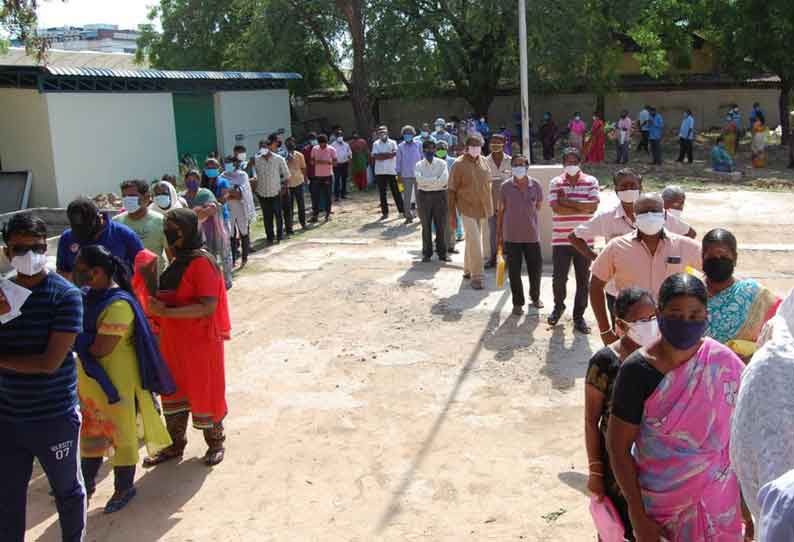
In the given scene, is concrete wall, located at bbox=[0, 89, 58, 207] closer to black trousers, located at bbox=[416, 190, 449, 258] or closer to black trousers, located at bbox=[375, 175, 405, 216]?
black trousers, located at bbox=[375, 175, 405, 216]

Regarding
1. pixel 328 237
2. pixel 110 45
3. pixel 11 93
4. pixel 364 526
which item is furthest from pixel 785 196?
pixel 110 45

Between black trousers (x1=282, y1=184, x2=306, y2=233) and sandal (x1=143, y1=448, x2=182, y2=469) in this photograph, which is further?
black trousers (x1=282, y1=184, x2=306, y2=233)

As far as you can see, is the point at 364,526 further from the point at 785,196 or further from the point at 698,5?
the point at 698,5

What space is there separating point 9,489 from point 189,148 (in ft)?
60.0

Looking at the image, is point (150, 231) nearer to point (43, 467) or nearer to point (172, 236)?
point (172, 236)

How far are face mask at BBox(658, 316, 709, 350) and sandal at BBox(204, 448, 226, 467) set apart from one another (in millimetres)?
3411

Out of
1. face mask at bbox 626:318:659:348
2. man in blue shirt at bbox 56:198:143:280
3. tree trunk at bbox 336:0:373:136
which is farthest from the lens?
tree trunk at bbox 336:0:373:136

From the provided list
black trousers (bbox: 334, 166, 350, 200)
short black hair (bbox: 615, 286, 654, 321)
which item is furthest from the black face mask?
black trousers (bbox: 334, 166, 350, 200)

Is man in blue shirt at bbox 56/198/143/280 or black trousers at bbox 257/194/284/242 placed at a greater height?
man in blue shirt at bbox 56/198/143/280

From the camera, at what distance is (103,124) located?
1800 centimetres

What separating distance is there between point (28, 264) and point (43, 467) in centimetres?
91

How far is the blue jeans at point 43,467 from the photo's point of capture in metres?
3.68

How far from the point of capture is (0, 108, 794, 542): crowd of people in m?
2.82

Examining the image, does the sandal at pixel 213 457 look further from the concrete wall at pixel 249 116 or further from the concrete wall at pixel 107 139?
the concrete wall at pixel 249 116
